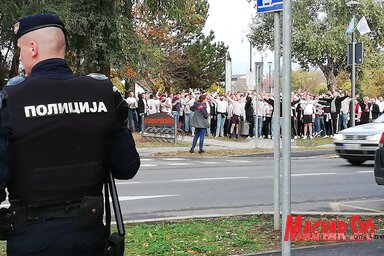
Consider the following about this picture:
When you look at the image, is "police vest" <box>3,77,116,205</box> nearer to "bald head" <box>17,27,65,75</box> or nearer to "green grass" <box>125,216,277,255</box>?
"bald head" <box>17,27,65,75</box>

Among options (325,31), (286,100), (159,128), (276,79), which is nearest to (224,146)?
(159,128)

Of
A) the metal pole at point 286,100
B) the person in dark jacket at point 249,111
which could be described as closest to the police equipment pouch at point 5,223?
the metal pole at point 286,100

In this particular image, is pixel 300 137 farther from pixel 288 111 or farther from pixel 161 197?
pixel 288 111

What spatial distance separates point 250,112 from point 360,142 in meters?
12.4

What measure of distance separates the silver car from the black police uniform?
1318 centimetres

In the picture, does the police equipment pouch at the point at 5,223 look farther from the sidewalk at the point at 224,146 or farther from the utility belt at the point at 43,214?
the sidewalk at the point at 224,146

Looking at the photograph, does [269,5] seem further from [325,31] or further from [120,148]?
[325,31]

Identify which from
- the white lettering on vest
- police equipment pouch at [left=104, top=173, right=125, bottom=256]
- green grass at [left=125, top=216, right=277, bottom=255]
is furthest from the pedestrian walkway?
the white lettering on vest

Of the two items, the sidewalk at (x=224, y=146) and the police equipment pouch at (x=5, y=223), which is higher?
the police equipment pouch at (x=5, y=223)

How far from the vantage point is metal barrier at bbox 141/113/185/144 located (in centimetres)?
2392

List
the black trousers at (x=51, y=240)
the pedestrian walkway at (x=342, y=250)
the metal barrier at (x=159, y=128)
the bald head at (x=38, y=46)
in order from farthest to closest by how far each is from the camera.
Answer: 1. the metal barrier at (x=159, y=128)
2. the pedestrian walkway at (x=342, y=250)
3. the bald head at (x=38, y=46)
4. the black trousers at (x=51, y=240)

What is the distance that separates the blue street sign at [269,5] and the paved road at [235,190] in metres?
3.13

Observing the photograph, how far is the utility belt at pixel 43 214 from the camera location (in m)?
3.09

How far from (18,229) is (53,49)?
881 millimetres
